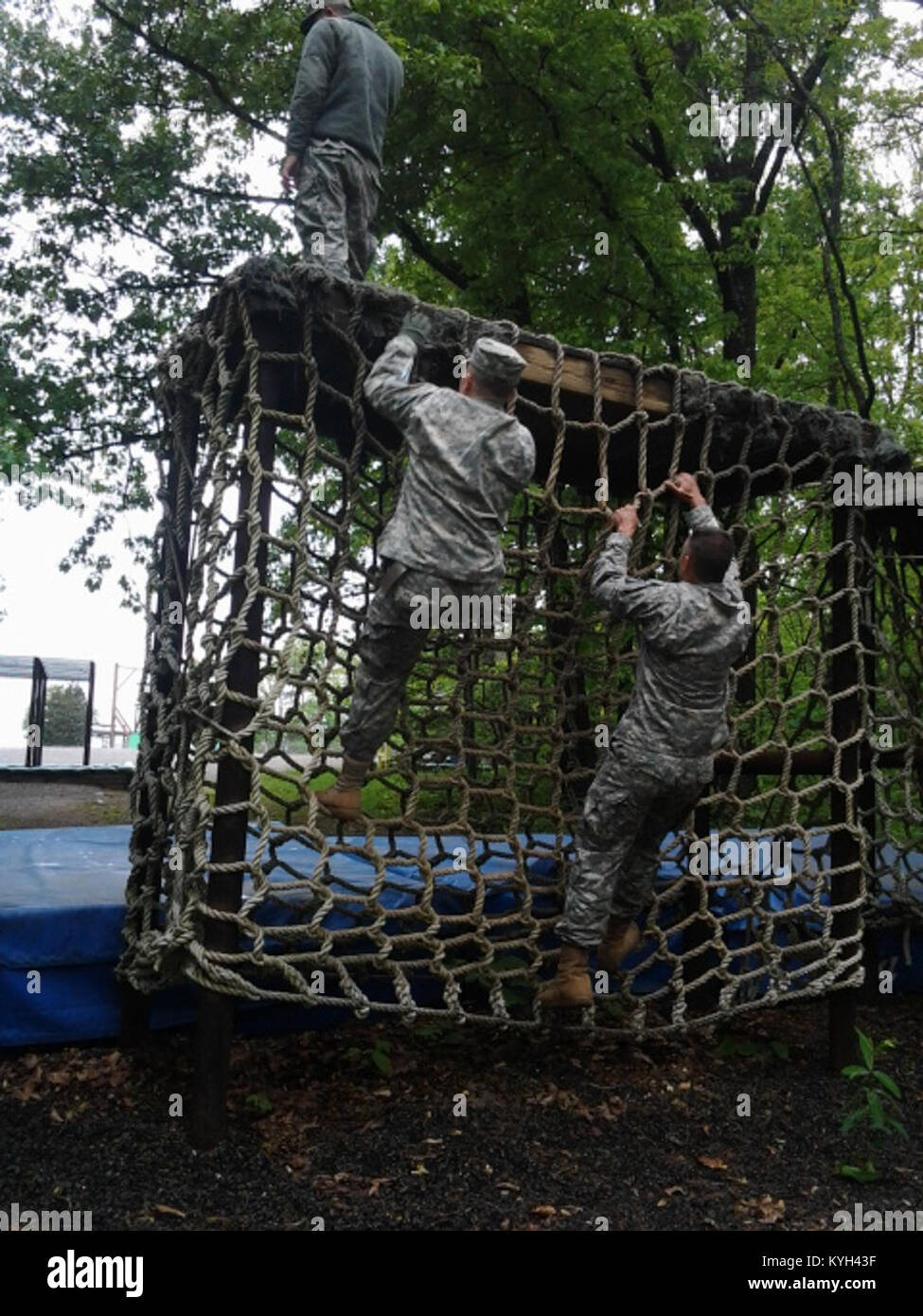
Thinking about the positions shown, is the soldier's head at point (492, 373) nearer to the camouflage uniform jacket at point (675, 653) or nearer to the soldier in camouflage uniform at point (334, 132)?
the camouflage uniform jacket at point (675, 653)

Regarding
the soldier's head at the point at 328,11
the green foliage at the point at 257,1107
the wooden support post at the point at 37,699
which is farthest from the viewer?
the wooden support post at the point at 37,699

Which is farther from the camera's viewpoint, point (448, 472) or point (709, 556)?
point (709, 556)

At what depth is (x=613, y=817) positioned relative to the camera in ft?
11.4

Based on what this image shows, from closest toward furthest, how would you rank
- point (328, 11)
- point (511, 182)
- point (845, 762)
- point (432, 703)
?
1. point (432, 703)
2. point (328, 11)
3. point (845, 762)
4. point (511, 182)

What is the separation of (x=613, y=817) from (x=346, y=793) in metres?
0.89

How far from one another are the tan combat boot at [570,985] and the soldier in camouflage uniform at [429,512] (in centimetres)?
86

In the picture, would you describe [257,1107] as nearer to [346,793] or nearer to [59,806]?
[346,793]

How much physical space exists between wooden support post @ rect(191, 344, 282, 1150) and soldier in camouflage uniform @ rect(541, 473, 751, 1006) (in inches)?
40.9

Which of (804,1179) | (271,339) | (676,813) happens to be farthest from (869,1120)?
(271,339)

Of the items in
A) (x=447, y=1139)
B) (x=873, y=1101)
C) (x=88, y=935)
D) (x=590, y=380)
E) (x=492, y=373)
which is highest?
(x=590, y=380)

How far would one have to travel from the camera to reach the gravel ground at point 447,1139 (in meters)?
2.84

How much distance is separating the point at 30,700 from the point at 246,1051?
7440 millimetres

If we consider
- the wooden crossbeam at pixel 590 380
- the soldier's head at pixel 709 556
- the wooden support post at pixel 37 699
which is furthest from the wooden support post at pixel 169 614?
the wooden support post at pixel 37 699

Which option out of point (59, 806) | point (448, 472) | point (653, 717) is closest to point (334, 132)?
point (448, 472)
